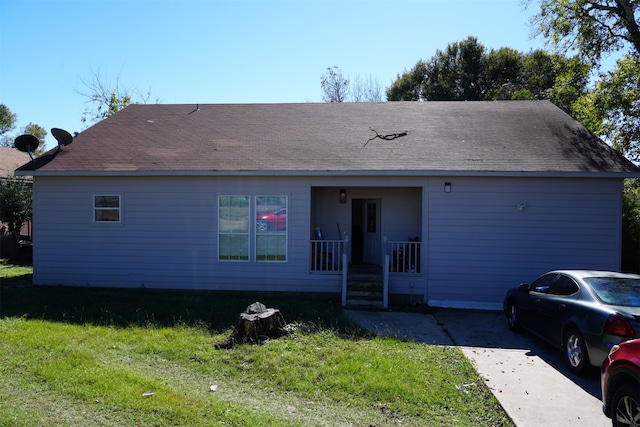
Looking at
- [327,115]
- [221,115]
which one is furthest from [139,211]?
[327,115]

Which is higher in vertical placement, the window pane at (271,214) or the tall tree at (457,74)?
the tall tree at (457,74)

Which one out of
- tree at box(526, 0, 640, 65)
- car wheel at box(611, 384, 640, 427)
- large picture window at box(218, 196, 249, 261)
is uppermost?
tree at box(526, 0, 640, 65)

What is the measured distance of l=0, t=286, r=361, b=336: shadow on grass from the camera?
848cm

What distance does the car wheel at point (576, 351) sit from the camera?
5.93 m

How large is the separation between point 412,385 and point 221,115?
448 inches

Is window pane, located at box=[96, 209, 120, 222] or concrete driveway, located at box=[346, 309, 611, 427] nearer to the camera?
concrete driveway, located at box=[346, 309, 611, 427]

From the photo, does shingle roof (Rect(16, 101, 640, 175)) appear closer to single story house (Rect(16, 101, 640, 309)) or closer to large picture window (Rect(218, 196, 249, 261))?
single story house (Rect(16, 101, 640, 309))

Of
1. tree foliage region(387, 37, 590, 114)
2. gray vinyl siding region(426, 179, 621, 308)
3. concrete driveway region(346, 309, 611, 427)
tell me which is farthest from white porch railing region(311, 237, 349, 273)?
tree foliage region(387, 37, 590, 114)

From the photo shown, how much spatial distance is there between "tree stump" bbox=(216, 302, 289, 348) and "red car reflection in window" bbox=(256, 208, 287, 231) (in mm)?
4007

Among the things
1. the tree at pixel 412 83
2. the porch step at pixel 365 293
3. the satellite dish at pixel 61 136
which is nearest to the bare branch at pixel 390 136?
the porch step at pixel 365 293

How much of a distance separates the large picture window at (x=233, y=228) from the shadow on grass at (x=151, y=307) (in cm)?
102

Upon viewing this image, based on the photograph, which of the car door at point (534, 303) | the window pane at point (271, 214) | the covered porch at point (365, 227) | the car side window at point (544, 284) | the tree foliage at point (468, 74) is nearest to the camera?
the car door at point (534, 303)

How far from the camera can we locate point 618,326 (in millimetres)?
5457

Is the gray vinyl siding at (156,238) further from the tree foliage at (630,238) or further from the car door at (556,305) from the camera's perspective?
the tree foliage at (630,238)
